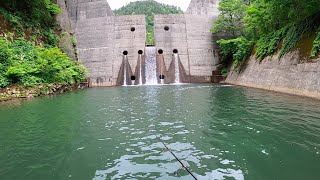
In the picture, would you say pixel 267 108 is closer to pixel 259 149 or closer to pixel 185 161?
pixel 259 149

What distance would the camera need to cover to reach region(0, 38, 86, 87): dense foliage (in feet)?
46.9

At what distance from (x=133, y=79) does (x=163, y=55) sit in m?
3.49

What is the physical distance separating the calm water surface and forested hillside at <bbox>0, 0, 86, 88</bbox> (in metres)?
5.35

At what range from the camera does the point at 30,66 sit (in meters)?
15.4

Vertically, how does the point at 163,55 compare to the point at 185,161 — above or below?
above

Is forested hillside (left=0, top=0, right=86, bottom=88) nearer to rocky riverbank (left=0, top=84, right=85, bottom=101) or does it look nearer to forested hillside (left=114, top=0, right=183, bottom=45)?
rocky riverbank (left=0, top=84, right=85, bottom=101)

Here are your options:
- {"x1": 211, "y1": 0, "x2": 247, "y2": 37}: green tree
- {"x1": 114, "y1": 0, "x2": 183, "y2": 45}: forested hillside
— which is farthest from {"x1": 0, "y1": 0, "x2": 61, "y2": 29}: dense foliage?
{"x1": 114, "y1": 0, "x2": 183, "y2": 45}: forested hillside

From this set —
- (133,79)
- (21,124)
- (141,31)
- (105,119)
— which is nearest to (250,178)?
(105,119)

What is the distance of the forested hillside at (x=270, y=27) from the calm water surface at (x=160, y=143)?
16.5ft

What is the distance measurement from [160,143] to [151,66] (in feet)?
58.4

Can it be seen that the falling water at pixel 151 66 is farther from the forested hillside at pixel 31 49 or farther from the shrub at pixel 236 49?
the shrub at pixel 236 49

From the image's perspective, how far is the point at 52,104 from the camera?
12.0 metres

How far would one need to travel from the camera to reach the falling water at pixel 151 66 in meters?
23.0

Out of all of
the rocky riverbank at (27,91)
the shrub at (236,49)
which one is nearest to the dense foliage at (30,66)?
the rocky riverbank at (27,91)
